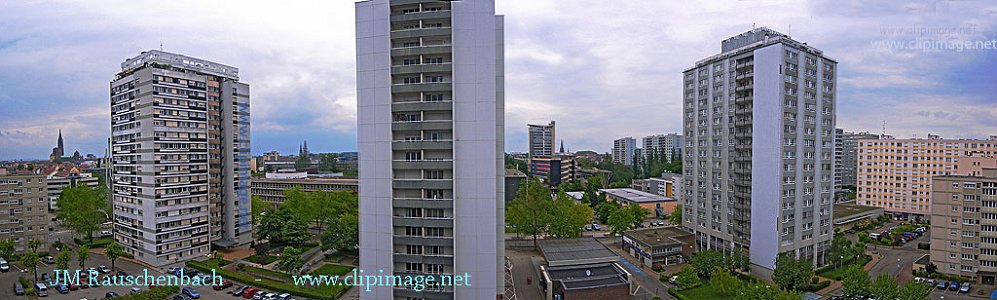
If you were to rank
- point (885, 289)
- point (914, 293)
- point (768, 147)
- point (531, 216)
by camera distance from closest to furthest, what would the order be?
1. point (914, 293)
2. point (885, 289)
3. point (768, 147)
4. point (531, 216)

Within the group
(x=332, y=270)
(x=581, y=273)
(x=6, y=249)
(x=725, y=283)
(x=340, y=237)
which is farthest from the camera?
(x=340, y=237)

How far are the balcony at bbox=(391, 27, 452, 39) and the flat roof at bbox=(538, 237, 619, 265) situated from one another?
12855 mm

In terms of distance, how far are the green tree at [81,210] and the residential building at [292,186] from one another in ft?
41.2

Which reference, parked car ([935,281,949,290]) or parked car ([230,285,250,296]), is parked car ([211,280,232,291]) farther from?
parked car ([935,281,949,290])

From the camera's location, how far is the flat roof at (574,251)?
23.4m

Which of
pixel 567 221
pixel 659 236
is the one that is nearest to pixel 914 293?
pixel 659 236

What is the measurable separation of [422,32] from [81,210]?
99.2 feet

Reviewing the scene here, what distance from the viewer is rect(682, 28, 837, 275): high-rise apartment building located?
23.1 meters

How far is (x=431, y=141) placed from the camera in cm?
1569

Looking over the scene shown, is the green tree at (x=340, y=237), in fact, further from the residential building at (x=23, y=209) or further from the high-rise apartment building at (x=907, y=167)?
the high-rise apartment building at (x=907, y=167)

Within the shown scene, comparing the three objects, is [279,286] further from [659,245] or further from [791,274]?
[791,274]

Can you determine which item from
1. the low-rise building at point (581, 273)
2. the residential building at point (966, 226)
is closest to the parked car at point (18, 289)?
the low-rise building at point (581, 273)

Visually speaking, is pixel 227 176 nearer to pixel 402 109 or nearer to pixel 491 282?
pixel 402 109

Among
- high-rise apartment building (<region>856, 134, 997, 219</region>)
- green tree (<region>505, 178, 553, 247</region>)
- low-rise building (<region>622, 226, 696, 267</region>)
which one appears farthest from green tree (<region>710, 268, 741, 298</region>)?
high-rise apartment building (<region>856, 134, 997, 219</region>)
